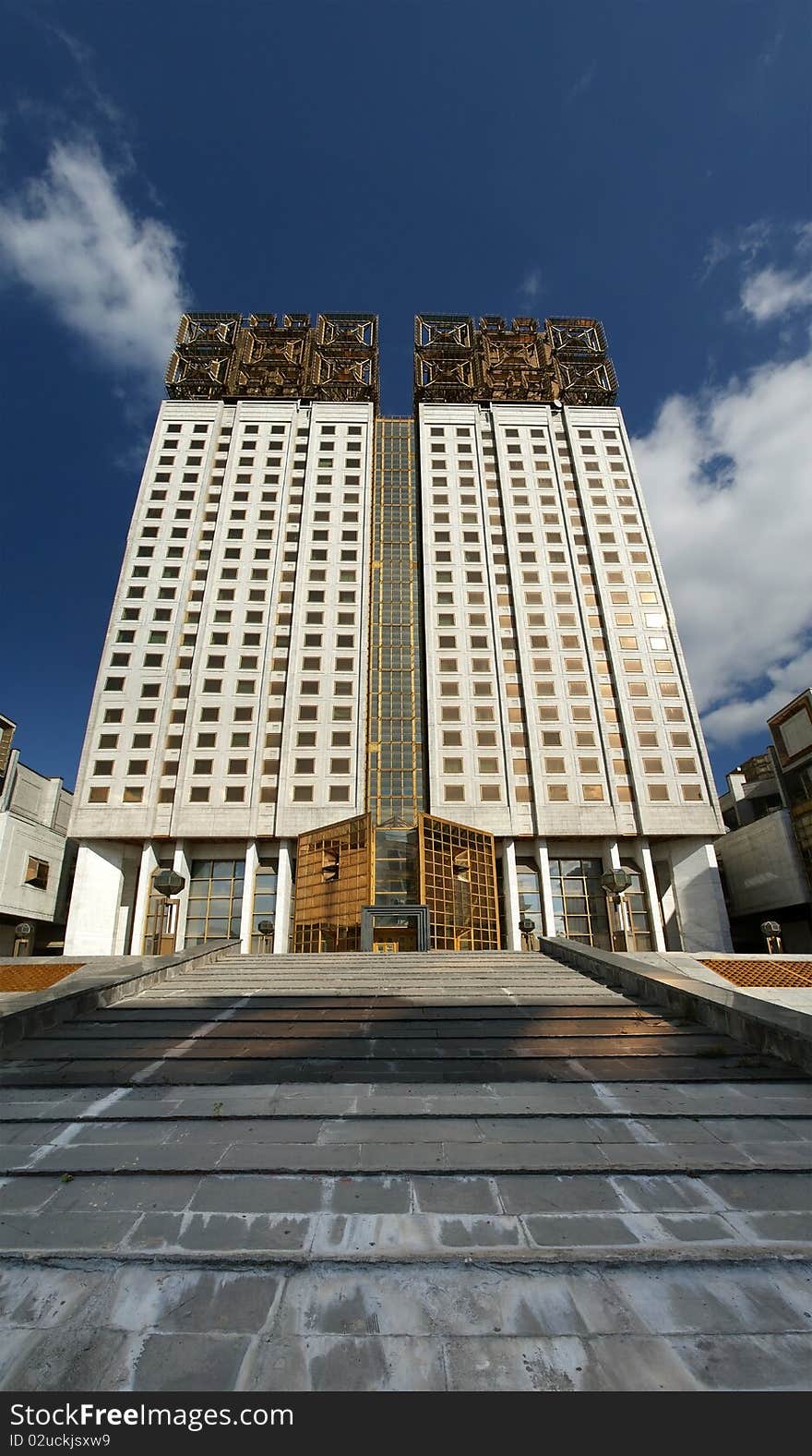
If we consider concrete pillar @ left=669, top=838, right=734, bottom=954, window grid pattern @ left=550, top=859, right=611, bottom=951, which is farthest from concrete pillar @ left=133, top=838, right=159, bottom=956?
concrete pillar @ left=669, top=838, right=734, bottom=954

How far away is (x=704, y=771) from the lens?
123ft

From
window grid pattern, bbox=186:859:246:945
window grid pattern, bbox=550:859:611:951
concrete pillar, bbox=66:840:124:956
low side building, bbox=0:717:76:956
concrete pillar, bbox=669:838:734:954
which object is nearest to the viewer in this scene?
concrete pillar, bbox=66:840:124:956

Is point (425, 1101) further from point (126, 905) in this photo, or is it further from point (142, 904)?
point (126, 905)

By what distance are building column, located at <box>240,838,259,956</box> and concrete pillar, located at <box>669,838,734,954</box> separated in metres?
26.2

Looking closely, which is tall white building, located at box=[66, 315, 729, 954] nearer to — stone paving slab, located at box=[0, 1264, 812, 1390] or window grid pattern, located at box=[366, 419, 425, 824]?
window grid pattern, located at box=[366, 419, 425, 824]

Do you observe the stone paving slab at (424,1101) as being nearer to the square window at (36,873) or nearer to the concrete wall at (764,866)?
the concrete wall at (764,866)

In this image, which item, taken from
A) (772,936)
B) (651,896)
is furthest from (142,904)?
(772,936)

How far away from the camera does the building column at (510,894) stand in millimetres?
34125

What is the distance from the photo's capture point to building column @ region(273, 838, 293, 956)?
34.2 metres

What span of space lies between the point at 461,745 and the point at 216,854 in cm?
1728

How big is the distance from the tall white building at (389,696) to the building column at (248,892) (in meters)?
0.13

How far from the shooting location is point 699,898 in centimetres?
3531
